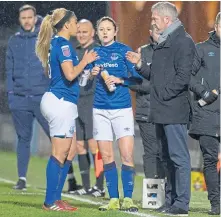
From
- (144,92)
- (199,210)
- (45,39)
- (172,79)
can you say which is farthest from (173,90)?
(144,92)

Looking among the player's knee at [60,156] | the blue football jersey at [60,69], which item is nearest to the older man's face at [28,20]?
the blue football jersey at [60,69]

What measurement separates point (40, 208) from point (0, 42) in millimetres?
7263

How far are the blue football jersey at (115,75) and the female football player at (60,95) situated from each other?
310 millimetres

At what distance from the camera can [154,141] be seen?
13.3 m

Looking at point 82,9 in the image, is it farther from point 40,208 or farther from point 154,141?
point 40,208

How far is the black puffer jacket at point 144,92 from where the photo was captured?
13156mm

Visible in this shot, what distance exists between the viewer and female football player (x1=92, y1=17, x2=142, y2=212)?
39.0 ft

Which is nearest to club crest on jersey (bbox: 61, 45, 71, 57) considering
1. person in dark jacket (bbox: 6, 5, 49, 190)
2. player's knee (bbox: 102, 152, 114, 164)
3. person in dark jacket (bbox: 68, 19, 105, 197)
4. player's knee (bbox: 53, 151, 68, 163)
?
player's knee (bbox: 53, 151, 68, 163)

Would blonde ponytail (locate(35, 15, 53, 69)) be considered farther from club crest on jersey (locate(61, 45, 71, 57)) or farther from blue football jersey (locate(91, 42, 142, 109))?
blue football jersey (locate(91, 42, 142, 109))

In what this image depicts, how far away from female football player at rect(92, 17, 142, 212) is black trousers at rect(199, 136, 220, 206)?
2.28 ft

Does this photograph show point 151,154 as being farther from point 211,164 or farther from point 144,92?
point 211,164

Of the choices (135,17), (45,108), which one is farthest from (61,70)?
(135,17)

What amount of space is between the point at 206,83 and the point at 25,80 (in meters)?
3.48

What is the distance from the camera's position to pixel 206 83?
12.0 meters
